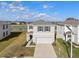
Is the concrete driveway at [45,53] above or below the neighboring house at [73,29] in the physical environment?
below

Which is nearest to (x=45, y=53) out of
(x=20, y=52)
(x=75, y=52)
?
(x=20, y=52)

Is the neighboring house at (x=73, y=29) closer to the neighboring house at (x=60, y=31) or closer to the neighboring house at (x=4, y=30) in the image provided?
the neighboring house at (x=60, y=31)

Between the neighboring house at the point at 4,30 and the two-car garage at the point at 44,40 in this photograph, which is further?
the neighboring house at the point at 4,30

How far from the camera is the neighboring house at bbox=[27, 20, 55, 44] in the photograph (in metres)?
7.64

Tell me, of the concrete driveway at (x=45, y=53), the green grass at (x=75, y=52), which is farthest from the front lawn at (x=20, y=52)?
the green grass at (x=75, y=52)

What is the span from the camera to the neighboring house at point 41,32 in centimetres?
764

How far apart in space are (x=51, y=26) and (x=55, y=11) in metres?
1.03

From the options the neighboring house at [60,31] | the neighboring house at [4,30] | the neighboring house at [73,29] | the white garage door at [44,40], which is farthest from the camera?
the neighboring house at [4,30]

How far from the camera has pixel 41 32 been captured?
796 centimetres

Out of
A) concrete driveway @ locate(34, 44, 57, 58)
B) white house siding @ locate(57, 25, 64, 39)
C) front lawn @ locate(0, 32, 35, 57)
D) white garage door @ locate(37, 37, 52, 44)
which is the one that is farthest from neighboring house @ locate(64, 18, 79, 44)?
front lawn @ locate(0, 32, 35, 57)

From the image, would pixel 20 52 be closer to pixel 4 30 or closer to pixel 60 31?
pixel 60 31

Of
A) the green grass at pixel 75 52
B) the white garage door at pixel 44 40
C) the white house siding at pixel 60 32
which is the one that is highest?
the white house siding at pixel 60 32

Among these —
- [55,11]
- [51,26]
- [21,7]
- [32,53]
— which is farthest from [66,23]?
[32,53]

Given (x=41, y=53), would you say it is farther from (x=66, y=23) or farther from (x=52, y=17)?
(x=66, y=23)
